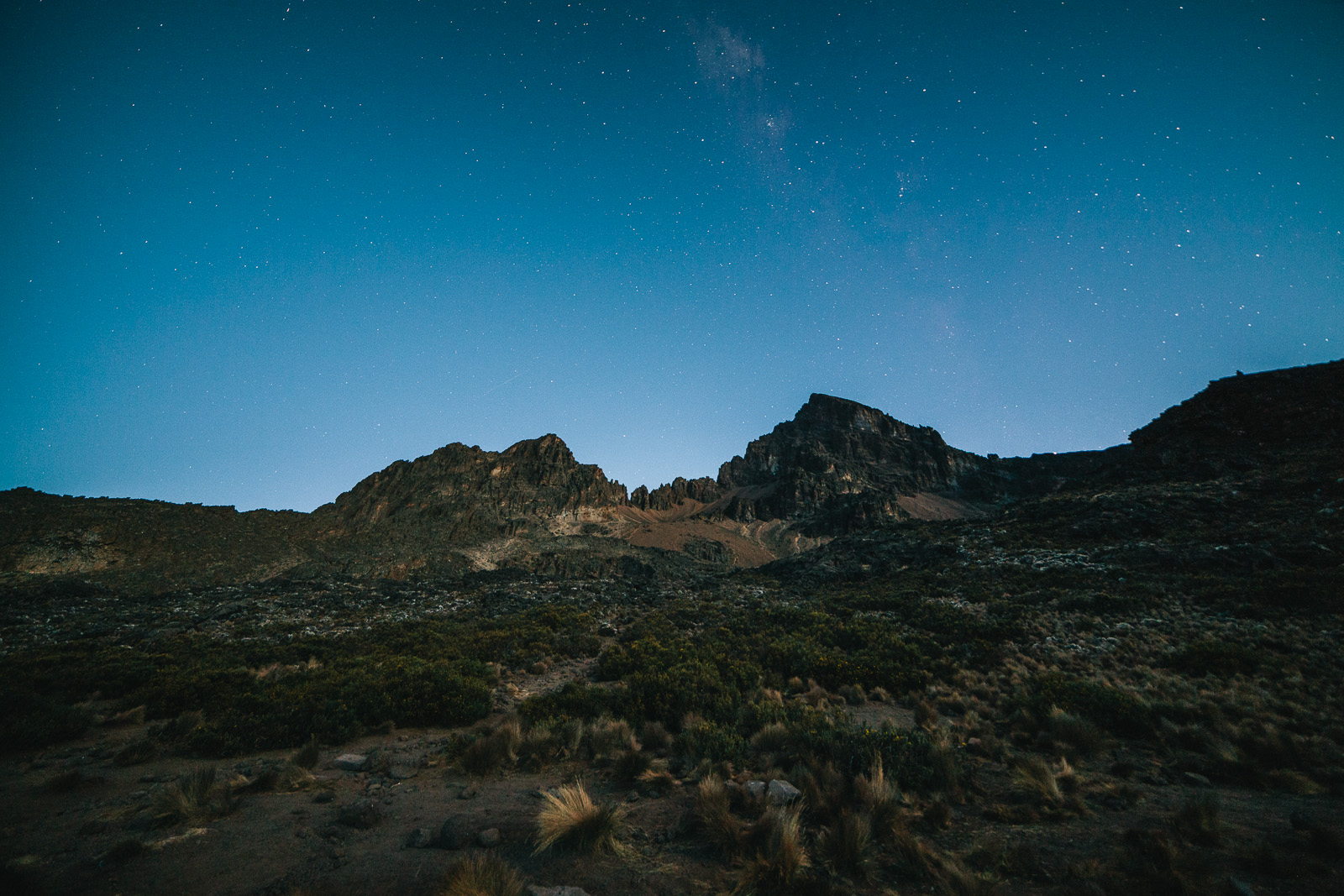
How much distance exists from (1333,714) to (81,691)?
1199 inches

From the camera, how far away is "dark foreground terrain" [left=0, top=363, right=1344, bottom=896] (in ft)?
16.2

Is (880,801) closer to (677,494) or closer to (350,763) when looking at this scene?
(350,763)

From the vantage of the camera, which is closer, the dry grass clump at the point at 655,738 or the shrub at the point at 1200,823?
the shrub at the point at 1200,823

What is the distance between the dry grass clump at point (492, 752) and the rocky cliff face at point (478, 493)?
8251 cm

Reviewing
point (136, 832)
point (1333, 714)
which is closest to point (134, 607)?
point (136, 832)

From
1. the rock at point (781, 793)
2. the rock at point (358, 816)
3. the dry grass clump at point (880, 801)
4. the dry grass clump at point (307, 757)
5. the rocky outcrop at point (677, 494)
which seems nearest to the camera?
the dry grass clump at point (880, 801)

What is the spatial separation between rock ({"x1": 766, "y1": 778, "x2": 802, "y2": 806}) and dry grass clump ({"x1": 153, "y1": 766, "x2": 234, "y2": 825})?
24.1 ft

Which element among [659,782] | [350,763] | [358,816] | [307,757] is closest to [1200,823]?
[659,782]

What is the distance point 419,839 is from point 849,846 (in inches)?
203

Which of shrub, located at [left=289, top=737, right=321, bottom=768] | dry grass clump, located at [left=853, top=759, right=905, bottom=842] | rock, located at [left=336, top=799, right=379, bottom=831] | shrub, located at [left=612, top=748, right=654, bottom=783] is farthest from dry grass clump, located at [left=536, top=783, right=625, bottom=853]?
shrub, located at [left=289, top=737, right=321, bottom=768]

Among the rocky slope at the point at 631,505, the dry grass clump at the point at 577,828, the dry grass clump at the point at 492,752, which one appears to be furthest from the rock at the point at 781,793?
the rocky slope at the point at 631,505

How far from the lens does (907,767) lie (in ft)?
23.4

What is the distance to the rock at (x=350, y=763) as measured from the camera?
8.10m

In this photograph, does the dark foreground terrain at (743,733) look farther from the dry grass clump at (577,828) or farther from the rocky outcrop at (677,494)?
the rocky outcrop at (677,494)
